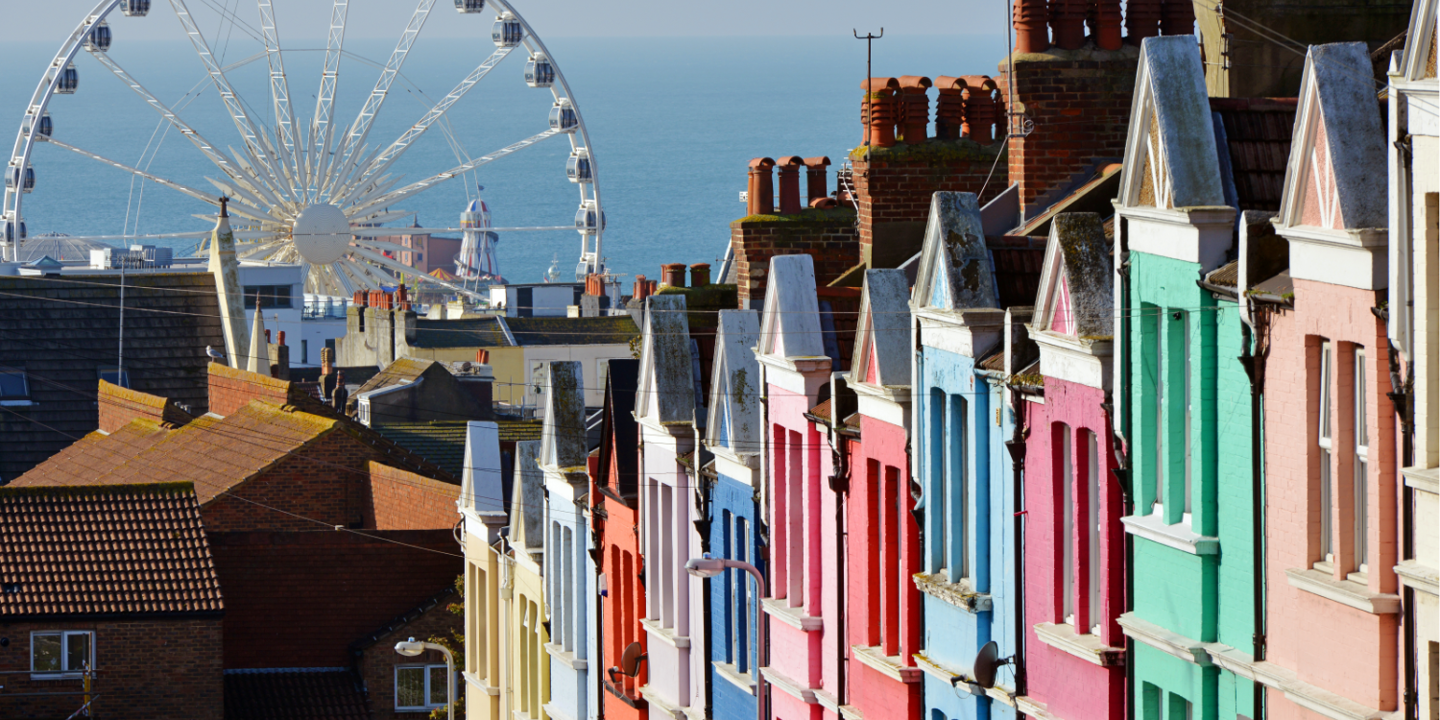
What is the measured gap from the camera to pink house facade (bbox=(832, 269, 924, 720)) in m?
20.0

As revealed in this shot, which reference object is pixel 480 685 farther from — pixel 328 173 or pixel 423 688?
pixel 328 173

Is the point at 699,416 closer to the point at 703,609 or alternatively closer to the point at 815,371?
the point at 703,609

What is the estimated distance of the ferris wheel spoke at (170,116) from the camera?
97438mm

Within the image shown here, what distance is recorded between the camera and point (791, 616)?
2277cm

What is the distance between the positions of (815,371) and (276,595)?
25.1 m

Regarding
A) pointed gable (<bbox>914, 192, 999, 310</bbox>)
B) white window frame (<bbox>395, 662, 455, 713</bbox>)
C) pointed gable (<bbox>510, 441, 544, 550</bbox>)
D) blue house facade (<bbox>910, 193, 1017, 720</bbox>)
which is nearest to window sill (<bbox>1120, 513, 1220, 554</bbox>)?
blue house facade (<bbox>910, 193, 1017, 720</bbox>)

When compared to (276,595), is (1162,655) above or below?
above

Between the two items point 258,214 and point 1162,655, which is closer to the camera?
point 1162,655

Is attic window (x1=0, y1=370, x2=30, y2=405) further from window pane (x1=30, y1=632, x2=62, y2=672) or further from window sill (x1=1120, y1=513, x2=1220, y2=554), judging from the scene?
window sill (x1=1120, y1=513, x2=1220, y2=554)

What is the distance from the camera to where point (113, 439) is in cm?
6125

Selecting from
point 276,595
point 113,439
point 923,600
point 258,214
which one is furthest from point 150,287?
point 923,600

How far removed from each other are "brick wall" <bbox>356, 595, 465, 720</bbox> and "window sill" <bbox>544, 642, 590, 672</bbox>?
1256 centimetres

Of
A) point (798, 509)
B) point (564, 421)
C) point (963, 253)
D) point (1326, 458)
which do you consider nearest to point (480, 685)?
point (564, 421)

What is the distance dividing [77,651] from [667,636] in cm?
1790
